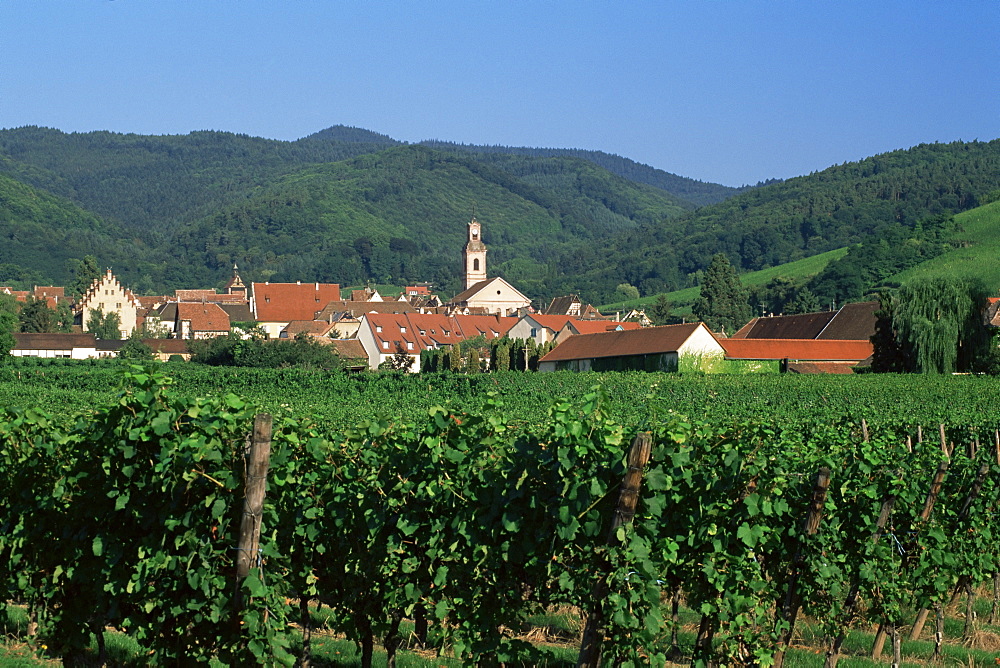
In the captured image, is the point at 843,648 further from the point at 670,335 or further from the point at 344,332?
the point at 344,332

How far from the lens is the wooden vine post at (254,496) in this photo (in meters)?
8.07

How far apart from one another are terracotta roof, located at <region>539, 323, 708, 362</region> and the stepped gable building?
3076 inches

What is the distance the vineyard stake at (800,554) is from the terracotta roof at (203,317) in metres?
125

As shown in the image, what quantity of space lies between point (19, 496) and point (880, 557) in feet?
27.6

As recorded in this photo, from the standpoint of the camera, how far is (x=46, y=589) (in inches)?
377

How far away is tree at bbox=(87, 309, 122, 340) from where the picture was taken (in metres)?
130

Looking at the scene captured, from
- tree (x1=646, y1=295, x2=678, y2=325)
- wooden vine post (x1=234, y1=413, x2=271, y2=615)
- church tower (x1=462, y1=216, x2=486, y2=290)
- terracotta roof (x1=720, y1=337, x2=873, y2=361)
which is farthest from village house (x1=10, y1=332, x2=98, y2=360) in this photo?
wooden vine post (x1=234, y1=413, x2=271, y2=615)

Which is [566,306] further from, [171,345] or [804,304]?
[171,345]

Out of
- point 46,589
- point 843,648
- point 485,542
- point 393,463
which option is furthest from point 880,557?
point 46,589

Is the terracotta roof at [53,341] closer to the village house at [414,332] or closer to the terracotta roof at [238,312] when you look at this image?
the village house at [414,332]

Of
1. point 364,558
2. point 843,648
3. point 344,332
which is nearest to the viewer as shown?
point 364,558

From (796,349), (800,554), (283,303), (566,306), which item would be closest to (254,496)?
(800,554)

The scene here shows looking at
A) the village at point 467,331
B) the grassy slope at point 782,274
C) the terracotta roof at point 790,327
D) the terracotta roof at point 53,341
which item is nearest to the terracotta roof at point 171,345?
the village at point 467,331

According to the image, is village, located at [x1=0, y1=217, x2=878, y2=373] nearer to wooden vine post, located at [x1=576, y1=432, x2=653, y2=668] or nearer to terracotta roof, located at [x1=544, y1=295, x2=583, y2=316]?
terracotta roof, located at [x1=544, y1=295, x2=583, y2=316]
